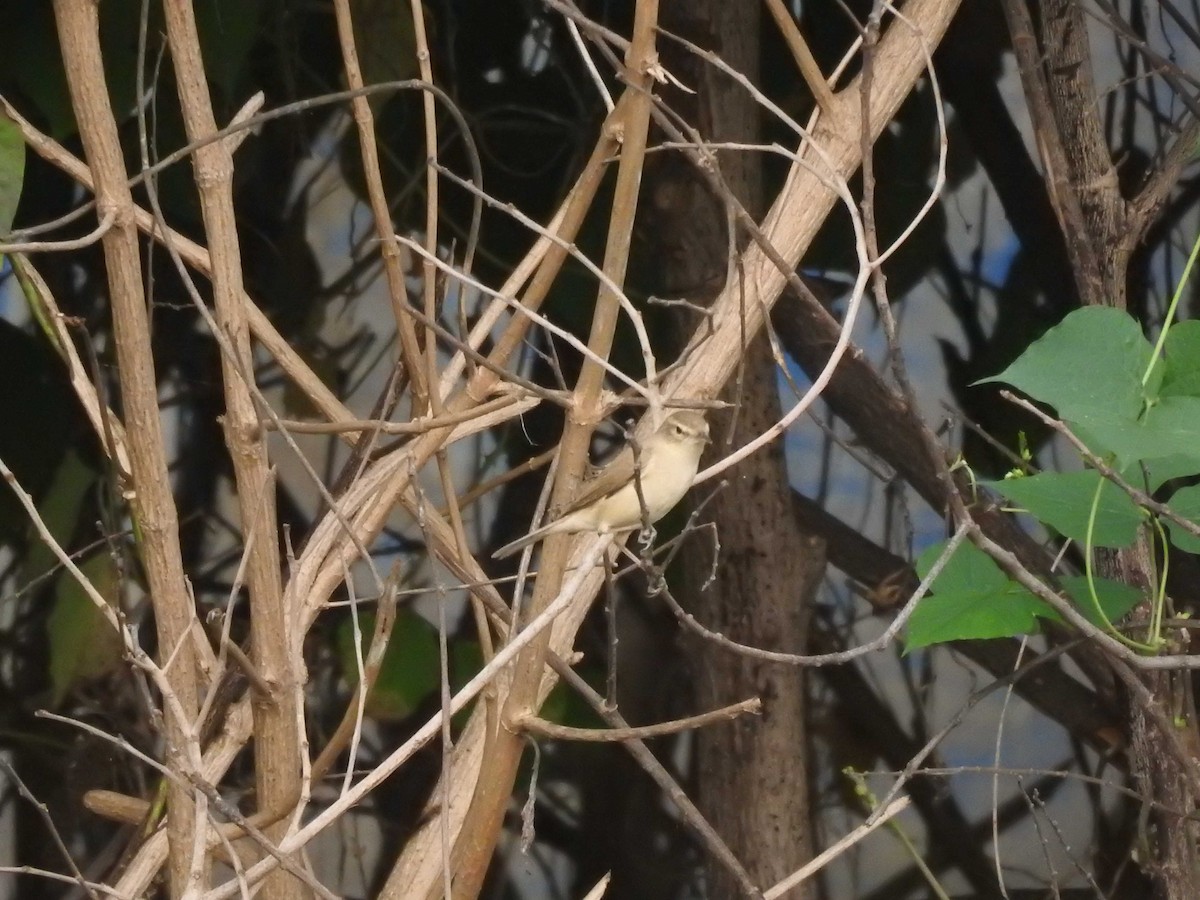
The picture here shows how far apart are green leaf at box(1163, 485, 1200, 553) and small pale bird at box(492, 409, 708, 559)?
1.26ft

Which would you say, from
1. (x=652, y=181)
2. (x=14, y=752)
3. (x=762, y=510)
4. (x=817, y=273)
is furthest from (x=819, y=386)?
(x=14, y=752)

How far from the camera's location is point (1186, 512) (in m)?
1.05

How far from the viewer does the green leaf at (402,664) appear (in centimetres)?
185

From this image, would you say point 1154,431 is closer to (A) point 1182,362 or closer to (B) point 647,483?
(A) point 1182,362

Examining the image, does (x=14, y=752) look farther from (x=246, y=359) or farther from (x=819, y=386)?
(x=819, y=386)

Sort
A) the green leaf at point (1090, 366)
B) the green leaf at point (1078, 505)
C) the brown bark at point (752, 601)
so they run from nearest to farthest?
the green leaf at point (1090, 366)
the green leaf at point (1078, 505)
the brown bark at point (752, 601)

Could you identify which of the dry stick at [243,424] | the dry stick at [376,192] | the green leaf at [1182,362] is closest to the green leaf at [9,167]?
the dry stick at [243,424]

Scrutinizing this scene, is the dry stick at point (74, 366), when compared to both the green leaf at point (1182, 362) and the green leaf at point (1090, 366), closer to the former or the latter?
the green leaf at point (1090, 366)

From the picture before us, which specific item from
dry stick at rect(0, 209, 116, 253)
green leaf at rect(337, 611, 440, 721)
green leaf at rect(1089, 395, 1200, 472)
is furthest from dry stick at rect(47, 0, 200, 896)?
green leaf at rect(337, 611, 440, 721)

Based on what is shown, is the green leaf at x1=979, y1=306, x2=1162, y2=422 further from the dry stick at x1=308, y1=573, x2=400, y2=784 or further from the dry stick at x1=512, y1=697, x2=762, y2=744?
the dry stick at x1=308, y1=573, x2=400, y2=784

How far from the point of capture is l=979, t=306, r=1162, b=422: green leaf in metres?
0.93

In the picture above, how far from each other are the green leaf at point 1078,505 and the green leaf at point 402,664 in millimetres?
1034

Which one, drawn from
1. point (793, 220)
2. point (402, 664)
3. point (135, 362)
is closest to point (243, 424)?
point (135, 362)

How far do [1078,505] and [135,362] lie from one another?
736 millimetres
